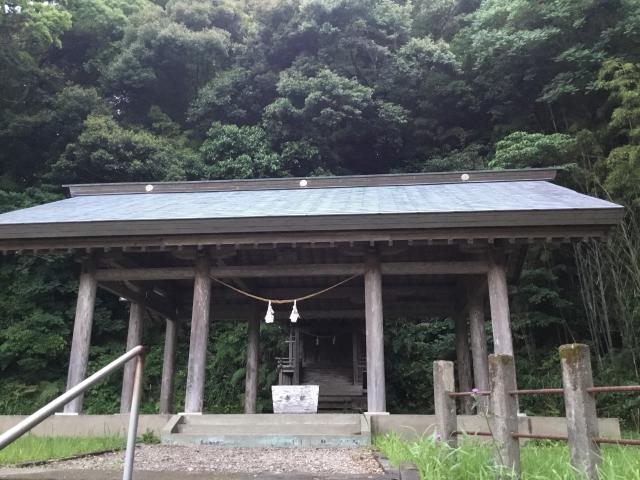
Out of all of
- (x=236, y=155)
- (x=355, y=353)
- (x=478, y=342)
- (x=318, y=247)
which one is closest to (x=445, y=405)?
(x=318, y=247)

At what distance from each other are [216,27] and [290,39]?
4.90 m

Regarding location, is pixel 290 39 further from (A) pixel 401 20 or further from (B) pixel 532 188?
(B) pixel 532 188

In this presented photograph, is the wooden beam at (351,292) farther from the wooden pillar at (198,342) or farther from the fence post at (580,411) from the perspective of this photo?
the fence post at (580,411)

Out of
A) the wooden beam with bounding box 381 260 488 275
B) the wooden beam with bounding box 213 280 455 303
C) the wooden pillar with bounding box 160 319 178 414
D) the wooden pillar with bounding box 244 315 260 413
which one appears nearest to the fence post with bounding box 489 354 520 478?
the wooden beam with bounding box 381 260 488 275

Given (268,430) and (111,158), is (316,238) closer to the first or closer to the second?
(268,430)

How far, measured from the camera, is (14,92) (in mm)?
20172

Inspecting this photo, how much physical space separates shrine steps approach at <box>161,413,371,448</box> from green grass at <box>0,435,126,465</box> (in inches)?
29.7

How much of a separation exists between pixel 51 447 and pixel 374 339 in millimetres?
4200

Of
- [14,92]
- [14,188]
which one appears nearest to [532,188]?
[14,188]

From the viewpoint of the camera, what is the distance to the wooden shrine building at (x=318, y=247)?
7.38 metres

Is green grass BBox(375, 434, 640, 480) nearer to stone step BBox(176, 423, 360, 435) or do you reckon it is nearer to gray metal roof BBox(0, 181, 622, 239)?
stone step BBox(176, 423, 360, 435)

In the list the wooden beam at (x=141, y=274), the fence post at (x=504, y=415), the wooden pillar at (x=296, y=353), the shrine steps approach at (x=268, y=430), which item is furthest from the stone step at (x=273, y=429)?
the wooden pillar at (x=296, y=353)

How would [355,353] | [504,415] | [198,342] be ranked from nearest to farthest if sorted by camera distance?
1. [504,415]
2. [198,342]
3. [355,353]

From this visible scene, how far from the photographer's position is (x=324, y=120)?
2019 cm
